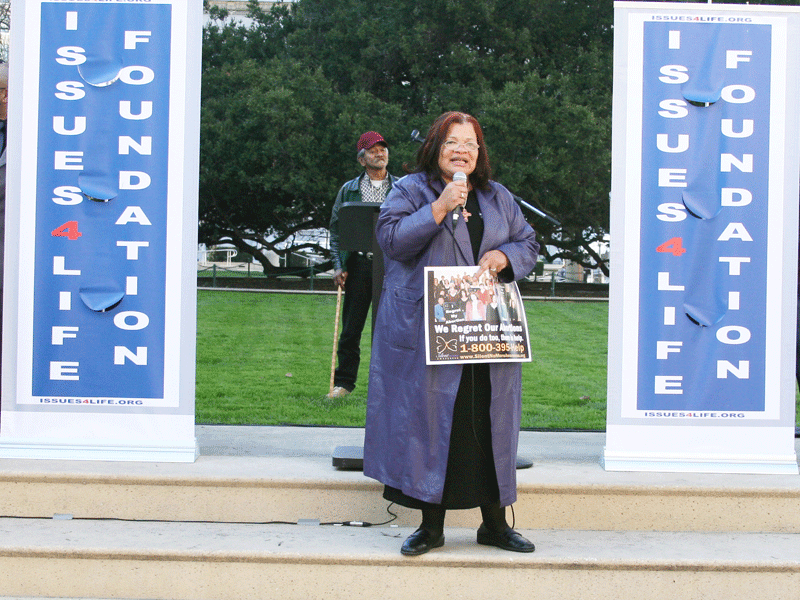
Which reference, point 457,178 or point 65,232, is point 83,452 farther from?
point 457,178

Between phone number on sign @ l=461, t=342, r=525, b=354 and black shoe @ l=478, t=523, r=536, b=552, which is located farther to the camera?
black shoe @ l=478, t=523, r=536, b=552

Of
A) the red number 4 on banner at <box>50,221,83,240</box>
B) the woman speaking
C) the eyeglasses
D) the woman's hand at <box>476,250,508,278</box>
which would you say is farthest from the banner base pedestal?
the eyeglasses

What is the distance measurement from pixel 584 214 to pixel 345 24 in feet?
29.6

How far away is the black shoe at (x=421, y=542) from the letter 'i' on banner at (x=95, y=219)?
51.2 inches

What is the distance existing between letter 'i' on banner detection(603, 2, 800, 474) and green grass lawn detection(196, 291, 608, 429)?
4.94ft

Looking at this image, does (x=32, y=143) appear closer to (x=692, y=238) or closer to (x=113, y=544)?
(x=113, y=544)

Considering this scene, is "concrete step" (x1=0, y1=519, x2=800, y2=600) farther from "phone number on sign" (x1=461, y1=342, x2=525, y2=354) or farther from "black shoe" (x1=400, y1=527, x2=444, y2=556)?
"phone number on sign" (x1=461, y1=342, x2=525, y2=354)

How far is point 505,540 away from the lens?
145 inches

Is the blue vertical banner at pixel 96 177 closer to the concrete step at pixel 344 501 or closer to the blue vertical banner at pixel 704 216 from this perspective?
the concrete step at pixel 344 501

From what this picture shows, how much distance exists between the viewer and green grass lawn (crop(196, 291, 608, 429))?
6215mm

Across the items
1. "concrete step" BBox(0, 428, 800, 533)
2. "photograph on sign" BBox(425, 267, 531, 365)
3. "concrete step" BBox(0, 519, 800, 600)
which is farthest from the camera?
"concrete step" BBox(0, 428, 800, 533)

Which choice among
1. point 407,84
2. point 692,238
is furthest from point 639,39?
point 407,84

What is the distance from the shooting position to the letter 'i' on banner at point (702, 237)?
434cm

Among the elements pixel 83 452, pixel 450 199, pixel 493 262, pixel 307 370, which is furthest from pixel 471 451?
pixel 307 370
